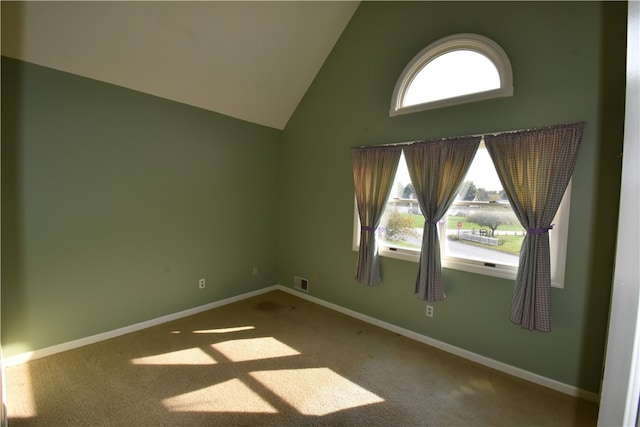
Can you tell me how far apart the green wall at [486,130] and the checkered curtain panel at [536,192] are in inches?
4.4

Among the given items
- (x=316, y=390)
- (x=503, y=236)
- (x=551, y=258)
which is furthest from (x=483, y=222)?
(x=316, y=390)

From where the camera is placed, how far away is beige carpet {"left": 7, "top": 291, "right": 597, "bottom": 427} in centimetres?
183

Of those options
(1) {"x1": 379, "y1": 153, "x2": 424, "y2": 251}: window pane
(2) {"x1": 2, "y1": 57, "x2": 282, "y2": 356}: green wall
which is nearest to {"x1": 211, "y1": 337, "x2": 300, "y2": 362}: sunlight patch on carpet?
(2) {"x1": 2, "y1": 57, "x2": 282, "y2": 356}: green wall

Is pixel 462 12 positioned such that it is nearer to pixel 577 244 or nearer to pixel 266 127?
pixel 577 244

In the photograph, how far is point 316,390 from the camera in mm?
2092

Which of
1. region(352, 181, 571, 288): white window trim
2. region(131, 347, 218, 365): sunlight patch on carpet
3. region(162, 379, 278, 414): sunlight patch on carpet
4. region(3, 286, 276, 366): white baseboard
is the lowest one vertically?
region(131, 347, 218, 365): sunlight patch on carpet

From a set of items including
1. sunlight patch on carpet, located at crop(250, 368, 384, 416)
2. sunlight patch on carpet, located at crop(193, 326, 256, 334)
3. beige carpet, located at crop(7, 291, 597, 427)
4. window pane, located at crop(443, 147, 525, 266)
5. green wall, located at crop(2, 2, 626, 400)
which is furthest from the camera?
sunlight patch on carpet, located at crop(193, 326, 256, 334)

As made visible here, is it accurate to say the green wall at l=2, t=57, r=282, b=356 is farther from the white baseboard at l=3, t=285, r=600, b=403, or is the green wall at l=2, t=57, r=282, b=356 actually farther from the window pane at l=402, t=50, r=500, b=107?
the window pane at l=402, t=50, r=500, b=107

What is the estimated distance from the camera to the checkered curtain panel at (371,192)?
2996mm

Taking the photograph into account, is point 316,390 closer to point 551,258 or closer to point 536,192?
point 551,258

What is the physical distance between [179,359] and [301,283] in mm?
1843

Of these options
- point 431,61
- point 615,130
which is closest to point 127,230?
point 431,61

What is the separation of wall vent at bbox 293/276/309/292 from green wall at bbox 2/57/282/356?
2.44 feet

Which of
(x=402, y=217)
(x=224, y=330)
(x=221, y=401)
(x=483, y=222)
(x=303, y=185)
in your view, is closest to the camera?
(x=221, y=401)
